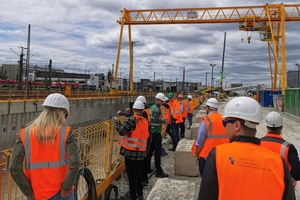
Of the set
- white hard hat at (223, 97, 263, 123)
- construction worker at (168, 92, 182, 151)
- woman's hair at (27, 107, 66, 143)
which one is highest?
white hard hat at (223, 97, 263, 123)

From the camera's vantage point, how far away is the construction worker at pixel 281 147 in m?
3.17

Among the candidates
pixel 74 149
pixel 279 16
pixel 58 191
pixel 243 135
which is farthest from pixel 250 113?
pixel 279 16

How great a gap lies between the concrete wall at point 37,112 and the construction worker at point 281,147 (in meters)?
10.2

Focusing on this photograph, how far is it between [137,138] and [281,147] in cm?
239

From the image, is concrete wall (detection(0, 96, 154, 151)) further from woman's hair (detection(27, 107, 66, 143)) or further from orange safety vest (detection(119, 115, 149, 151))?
woman's hair (detection(27, 107, 66, 143))

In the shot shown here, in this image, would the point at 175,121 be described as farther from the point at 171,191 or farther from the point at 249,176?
the point at 249,176

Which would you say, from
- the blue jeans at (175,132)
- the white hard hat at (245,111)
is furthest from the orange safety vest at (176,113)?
the white hard hat at (245,111)

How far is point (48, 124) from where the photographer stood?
261 centimetres

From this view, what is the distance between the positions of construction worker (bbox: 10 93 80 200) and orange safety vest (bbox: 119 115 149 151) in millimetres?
2217

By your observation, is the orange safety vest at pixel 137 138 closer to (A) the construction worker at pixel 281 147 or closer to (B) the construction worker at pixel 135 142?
(B) the construction worker at pixel 135 142

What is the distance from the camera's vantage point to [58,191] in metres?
2.71

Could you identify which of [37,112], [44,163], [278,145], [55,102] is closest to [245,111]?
[278,145]

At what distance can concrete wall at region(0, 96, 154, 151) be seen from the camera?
12.3m

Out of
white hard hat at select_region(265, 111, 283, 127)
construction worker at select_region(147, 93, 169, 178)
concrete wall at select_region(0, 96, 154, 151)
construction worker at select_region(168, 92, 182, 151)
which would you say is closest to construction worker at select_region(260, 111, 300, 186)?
white hard hat at select_region(265, 111, 283, 127)
